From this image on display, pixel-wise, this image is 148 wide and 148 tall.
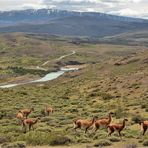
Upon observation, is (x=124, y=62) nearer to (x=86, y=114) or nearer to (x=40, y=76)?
(x=40, y=76)

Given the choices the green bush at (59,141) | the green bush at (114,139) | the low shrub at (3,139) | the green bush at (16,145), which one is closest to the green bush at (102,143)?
the green bush at (114,139)

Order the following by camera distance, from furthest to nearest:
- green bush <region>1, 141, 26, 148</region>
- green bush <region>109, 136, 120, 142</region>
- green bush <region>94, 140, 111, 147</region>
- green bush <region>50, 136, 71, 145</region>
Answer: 1. green bush <region>109, 136, 120, 142</region>
2. green bush <region>50, 136, 71, 145</region>
3. green bush <region>94, 140, 111, 147</region>
4. green bush <region>1, 141, 26, 148</region>

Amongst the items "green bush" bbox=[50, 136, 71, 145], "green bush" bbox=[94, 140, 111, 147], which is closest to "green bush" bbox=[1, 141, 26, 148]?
"green bush" bbox=[50, 136, 71, 145]

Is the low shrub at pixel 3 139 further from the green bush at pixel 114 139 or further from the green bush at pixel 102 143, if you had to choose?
the green bush at pixel 114 139

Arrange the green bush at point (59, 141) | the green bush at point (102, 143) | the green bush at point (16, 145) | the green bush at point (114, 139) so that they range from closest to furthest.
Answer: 1. the green bush at point (16, 145)
2. the green bush at point (102, 143)
3. the green bush at point (59, 141)
4. the green bush at point (114, 139)

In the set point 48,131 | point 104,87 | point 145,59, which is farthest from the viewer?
point 145,59

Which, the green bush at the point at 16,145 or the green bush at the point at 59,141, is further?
the green bush at the point at 59,141

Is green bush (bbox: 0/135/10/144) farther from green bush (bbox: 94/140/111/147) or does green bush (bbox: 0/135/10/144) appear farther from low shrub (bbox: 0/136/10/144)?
green bush (bbox: 94/140/111/147)

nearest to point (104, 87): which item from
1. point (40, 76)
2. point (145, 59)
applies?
point (145, 59)

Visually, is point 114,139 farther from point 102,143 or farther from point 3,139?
point 3,139

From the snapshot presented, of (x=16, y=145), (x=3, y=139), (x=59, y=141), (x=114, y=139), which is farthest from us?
(x=114, y=139)

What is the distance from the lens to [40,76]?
172 m

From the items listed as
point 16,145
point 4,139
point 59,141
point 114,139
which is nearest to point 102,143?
point 114,139

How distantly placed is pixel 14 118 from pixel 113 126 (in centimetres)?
1177
